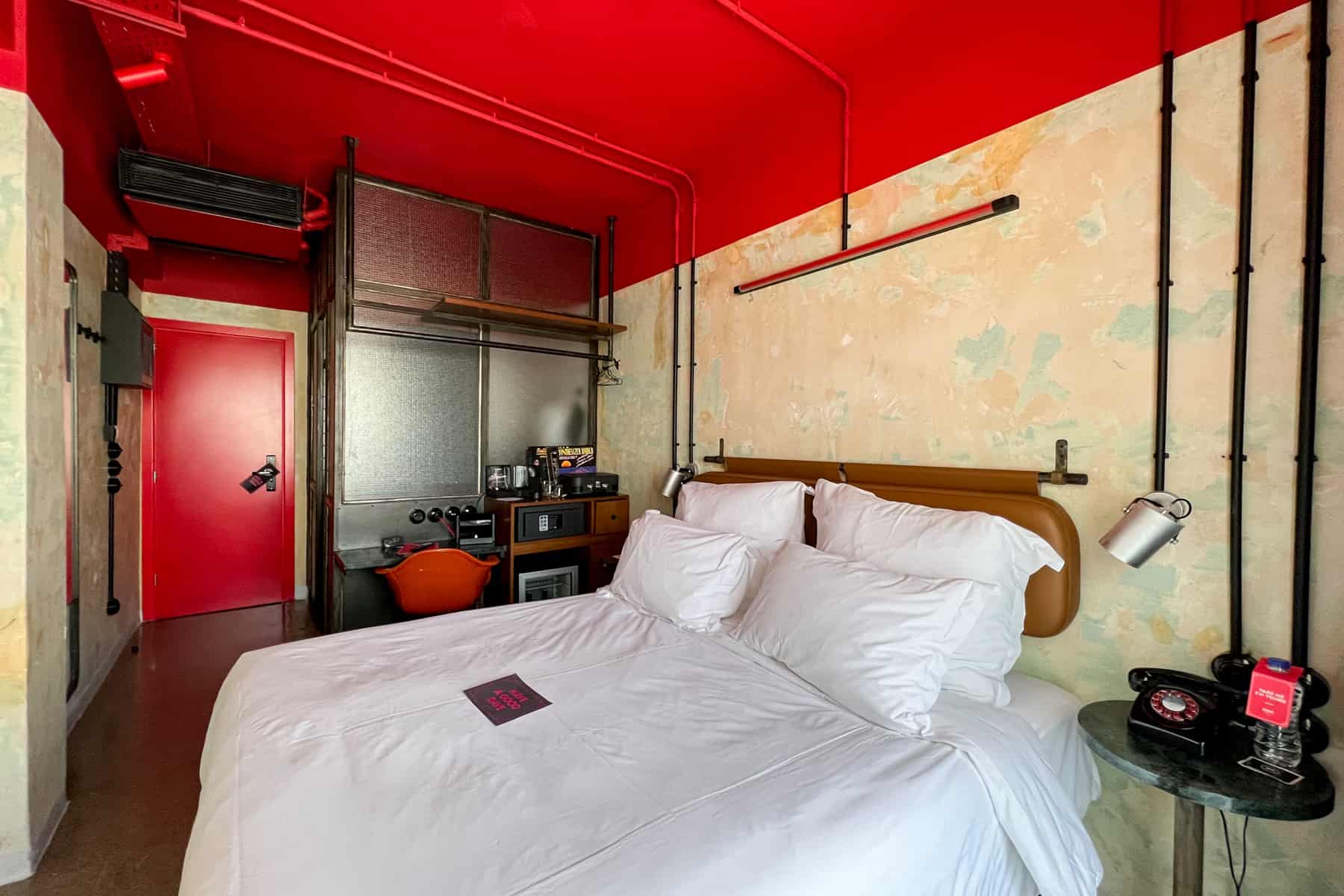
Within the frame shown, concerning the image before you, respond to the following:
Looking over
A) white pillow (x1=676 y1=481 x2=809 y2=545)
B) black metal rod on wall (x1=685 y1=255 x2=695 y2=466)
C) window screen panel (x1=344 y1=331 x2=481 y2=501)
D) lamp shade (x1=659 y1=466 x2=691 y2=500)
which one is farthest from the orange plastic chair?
black metal rod on wall (x1=685 y1=255 x2=695 y2=466)

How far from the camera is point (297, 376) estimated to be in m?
Result: 4.55

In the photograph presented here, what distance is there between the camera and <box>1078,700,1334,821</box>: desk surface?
43.2 inches

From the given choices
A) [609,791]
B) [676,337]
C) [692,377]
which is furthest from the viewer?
[676,337]

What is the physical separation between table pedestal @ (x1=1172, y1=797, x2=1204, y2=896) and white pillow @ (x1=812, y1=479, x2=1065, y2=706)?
0.39m

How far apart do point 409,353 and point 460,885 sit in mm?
3127

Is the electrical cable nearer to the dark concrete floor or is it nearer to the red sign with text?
the red sign with text

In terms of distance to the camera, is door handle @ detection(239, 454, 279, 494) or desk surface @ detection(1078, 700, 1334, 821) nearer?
desk surface @ detection(1078, 700, 1334, 821)

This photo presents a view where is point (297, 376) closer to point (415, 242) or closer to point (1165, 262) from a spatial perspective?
point (415, 242)

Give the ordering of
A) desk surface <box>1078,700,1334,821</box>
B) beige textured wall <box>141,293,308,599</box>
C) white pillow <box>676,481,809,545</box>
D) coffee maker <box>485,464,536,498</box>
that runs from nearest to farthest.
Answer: desk surface <box>1078,700,1334,821</box>
white pillow <box>676,481,809,545</box>
coffee maker <box>485,464,536,498</box>
beige textured wall <box>141,293,308,599</box>

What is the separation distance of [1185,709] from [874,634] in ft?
2.32

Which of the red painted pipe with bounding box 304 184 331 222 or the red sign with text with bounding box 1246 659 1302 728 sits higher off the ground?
the red painted pipe with bounding box 304 184 331 222

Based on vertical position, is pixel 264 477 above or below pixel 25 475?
below

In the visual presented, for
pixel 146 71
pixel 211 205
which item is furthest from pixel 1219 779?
pixel 211 205

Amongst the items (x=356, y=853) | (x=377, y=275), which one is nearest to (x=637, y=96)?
(x=377, y=275)
